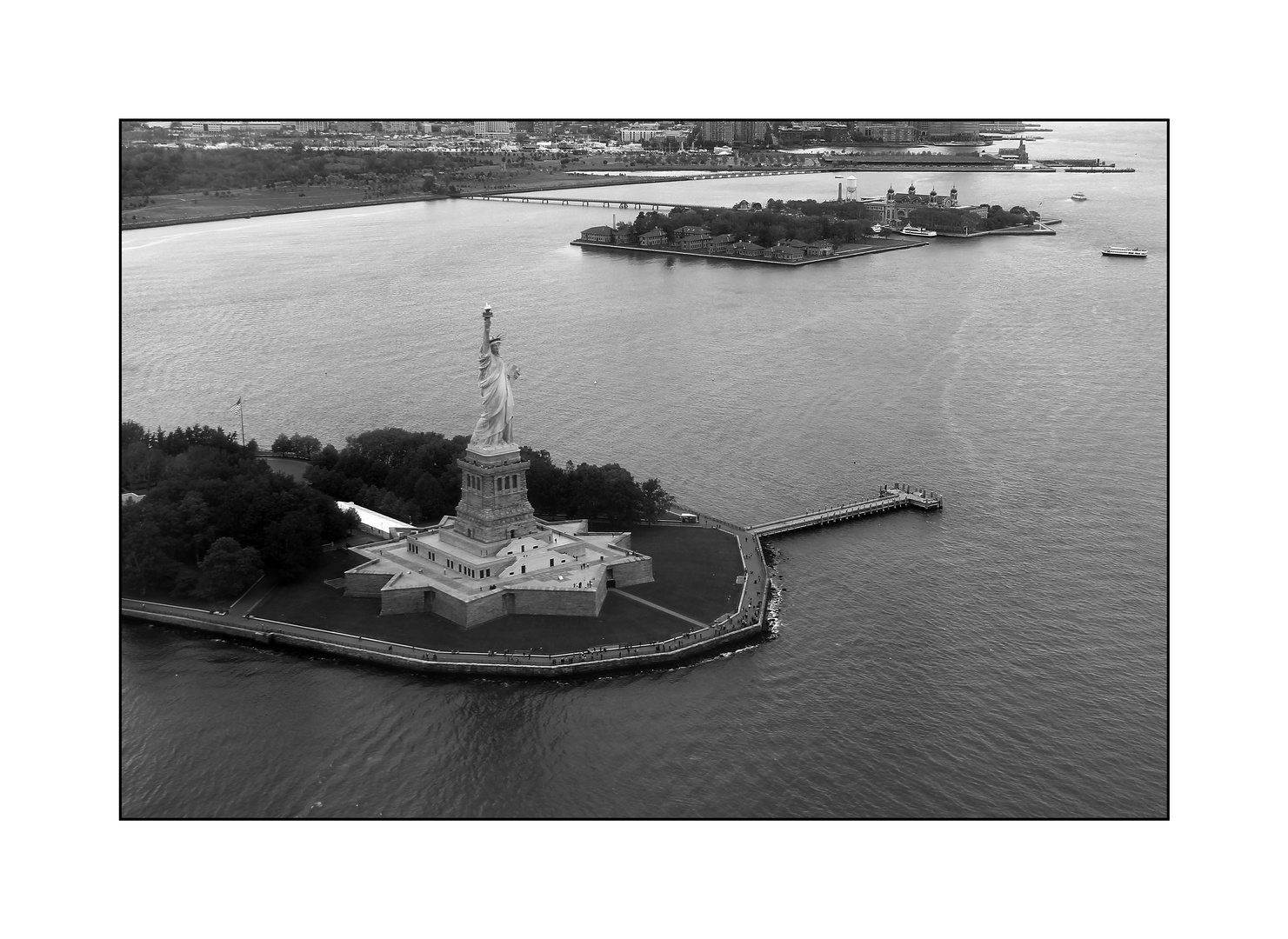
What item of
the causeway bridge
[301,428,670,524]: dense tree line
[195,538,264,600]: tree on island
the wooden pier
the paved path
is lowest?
the paved path

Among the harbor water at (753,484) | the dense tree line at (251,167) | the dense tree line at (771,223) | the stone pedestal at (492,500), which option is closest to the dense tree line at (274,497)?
the harbor water at (753,484)

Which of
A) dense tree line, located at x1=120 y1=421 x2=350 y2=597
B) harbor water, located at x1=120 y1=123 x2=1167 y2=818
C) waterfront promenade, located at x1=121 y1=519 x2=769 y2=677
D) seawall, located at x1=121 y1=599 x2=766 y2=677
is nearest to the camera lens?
harbor water, located at x1=120 y1=123 x2=1167 y2=818

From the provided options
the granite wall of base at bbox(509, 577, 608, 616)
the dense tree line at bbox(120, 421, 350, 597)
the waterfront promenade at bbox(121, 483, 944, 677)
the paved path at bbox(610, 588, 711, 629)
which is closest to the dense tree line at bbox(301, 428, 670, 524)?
the dense tree line at bbox(120, 421, 350, 597)

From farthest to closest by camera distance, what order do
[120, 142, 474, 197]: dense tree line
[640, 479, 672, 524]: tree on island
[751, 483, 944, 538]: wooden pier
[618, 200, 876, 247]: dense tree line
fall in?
[618, 200, 876, 247]: dense tree line, [120, 142, 474, 197]: dense tree line, [751, 483, 944, 538]: wooden pier, [640, 479, 672, 524]: tree on island

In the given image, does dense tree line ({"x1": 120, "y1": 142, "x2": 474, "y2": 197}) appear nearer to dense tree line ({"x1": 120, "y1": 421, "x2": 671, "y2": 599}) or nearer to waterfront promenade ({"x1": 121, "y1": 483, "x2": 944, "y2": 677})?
dense tree line ({"x1": 120, "y1": 421, "x2": 671, "y2": 599})

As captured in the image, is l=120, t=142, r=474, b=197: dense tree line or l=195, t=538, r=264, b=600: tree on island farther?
l=120, t=142, r=474, b=197: dense tree line

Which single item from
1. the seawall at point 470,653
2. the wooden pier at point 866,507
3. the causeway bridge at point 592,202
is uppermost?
the causeway bridge at point 592,202

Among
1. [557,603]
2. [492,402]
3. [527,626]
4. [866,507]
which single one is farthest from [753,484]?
[527,626]

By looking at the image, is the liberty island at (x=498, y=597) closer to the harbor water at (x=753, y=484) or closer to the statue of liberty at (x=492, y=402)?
the statue of liberty at (x=492, y=402)
